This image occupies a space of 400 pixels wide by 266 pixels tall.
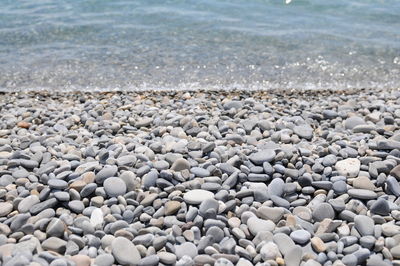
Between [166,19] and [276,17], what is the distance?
1.92m

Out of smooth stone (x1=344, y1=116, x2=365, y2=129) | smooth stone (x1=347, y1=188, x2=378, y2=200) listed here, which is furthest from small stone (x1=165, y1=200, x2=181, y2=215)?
smooth stone (x1=344, y1=116, x2=365, y2=129)

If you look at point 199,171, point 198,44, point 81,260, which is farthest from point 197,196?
point 198,44

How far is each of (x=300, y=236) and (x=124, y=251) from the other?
0.88 metres

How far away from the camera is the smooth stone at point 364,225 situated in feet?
7.79

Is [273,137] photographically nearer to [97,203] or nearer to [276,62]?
[97,203]

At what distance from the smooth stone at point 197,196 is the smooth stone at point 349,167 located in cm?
86

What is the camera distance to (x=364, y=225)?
2.40 metres

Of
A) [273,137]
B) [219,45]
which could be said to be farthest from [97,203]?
[219,45]

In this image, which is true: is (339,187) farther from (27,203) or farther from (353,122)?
(27,203)

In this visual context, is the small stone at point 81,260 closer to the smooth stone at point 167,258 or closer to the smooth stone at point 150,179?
the smooth stone at point 167,258

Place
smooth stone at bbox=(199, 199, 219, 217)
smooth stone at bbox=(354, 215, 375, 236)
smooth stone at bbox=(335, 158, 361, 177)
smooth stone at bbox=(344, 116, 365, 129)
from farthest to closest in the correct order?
1. smooth stone at bbox=(344, 116, 365, 129)
2. smooth stone at bbox=(335, 158, 361, 177)
3. smooth stone at bbox=(199, 199, 219, 217)
4. smooth stone at bbox=(354, 215, 375, 236)

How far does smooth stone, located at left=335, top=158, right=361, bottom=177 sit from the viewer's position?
9.43 ft

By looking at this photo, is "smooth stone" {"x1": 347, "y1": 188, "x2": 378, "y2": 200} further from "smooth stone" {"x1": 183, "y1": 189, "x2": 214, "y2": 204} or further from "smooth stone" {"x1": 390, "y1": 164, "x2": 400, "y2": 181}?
"smooth stone" {"x1": 183, "y1": 189, "x2": 214, "y2": 204}

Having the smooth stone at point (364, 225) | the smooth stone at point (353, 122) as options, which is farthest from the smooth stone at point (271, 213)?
the smooth stone at point (353, 122)
